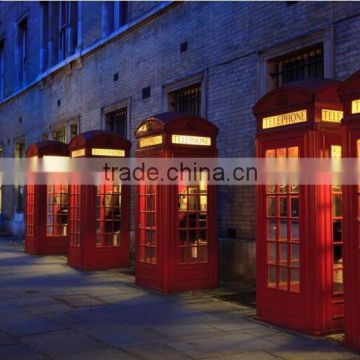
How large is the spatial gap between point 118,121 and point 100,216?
396 centimetres

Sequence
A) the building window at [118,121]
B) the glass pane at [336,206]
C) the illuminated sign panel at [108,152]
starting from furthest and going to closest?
1. the building window at [118,121]
2. the illuminated sign panel at [108,152]
3. the glass pane at [336,206]

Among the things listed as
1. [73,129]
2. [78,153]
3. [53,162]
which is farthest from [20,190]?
[78,153]

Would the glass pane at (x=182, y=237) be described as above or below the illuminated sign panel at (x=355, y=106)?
below

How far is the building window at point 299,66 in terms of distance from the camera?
8.54 meters

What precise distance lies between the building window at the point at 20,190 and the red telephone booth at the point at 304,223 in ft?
51.1

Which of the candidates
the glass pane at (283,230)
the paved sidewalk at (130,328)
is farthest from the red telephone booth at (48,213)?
the glass pane at (283,230)

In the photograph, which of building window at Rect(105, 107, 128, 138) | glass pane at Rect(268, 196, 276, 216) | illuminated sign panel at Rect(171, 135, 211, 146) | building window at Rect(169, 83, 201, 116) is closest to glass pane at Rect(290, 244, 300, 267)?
glass pane at Rect(268, 196, 276, 216)

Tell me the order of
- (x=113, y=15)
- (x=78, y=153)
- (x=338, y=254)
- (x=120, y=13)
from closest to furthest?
(x=338, y=254) < (x=78, y=153) < (x=120, y=13) < (x=113, y=15)

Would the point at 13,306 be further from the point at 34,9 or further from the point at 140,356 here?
the point at 34,9

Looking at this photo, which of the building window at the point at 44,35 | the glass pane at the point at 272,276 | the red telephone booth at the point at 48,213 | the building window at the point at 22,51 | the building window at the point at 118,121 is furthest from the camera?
the building window at the point at 22,51

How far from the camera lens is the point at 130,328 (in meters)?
6.27

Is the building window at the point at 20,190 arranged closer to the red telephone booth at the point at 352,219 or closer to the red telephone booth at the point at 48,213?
the red telephone booth at the point at 48,213

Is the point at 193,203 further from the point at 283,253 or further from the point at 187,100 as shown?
the point at 187,100

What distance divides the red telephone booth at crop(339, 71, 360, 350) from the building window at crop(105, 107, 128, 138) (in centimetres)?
893
